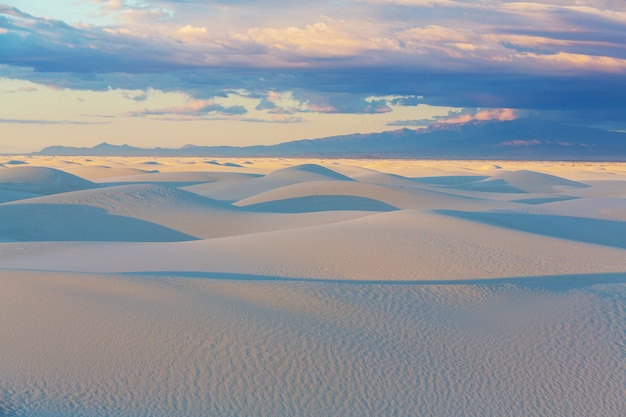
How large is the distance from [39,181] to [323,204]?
80.9 feet

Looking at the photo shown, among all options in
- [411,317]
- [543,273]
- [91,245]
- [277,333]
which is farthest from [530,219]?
[277,333]

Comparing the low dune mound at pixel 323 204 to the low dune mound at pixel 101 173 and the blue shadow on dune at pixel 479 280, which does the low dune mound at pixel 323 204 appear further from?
the low dune mound at pixel 101 173

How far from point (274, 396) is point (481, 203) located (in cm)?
2941

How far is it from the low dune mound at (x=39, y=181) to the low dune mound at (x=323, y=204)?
65.0 feet

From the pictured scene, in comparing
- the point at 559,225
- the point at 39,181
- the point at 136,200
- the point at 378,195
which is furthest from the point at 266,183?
the point at 559,225

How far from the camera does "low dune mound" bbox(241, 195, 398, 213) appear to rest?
35.2m

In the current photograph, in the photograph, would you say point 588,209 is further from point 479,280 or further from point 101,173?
point 101,173

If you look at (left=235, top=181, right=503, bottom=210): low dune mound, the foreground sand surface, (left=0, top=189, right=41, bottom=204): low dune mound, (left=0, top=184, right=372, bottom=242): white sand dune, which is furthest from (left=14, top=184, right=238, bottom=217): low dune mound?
(left=0, top=189, right=41, bottom=204): low dune mound

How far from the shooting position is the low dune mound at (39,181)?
167 feet

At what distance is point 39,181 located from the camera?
53000 mm

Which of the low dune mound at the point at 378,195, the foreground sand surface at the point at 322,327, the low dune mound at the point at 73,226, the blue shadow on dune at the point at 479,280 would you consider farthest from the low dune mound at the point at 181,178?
the blue shadow on dune at the point at 479,280

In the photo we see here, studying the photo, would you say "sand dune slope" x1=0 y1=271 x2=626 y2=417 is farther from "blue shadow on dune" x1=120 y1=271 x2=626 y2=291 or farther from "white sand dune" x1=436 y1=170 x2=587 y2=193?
"white sand dune" x1=436 y1=170 x2=587 y2=193

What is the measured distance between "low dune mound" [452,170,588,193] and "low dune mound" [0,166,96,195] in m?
26.9

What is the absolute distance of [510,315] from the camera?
1101 cm
